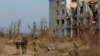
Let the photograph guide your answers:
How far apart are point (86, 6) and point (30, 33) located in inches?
1080

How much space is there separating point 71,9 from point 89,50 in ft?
143

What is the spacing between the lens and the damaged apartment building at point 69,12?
48.6 metres

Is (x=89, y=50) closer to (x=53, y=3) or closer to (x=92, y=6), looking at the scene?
(x=92, y=6)

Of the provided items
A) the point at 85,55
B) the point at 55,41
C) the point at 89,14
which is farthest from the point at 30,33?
the point at 89,14

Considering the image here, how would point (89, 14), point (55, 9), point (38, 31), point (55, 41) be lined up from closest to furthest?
point (55, 41) → point (38, 31) → point (89, 14) → point (55, 9)

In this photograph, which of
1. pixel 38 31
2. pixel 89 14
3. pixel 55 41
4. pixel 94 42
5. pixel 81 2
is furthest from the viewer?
pixel 81 2

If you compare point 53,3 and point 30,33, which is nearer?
point 30,33

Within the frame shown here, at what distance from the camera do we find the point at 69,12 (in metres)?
53.9

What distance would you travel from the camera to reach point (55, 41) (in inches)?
764

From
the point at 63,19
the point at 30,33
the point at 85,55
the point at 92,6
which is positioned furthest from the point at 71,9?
the point at 85,55

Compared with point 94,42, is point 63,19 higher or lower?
lower

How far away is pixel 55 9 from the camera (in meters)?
56.1

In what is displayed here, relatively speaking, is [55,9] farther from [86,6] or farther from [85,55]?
[85,55]

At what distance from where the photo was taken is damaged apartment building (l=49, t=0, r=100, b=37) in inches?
1914
